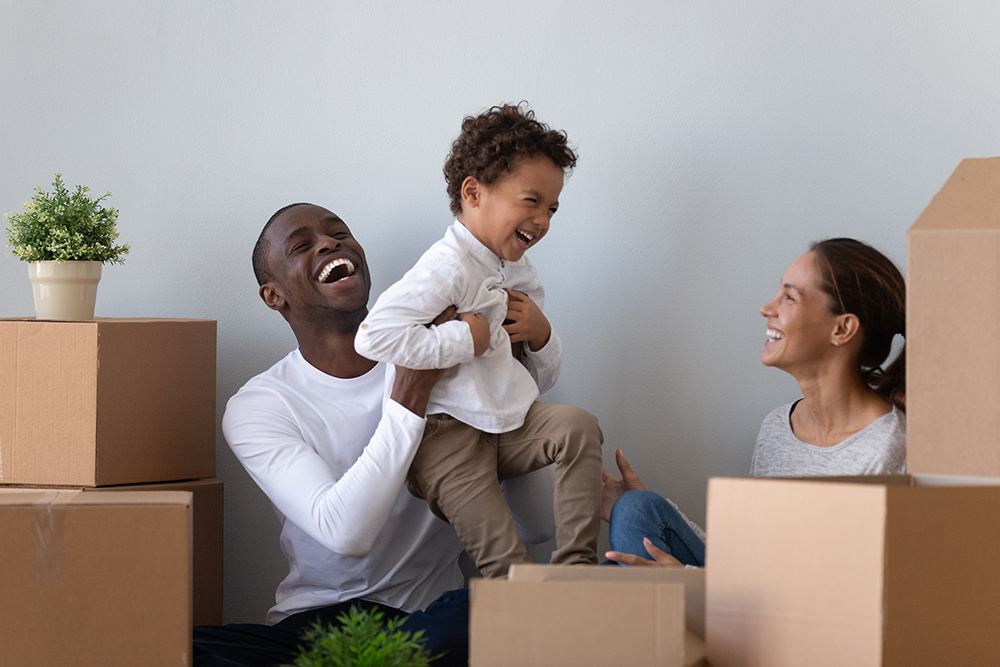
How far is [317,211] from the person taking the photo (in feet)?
6.44

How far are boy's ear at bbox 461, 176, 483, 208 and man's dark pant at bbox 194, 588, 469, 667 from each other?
2.51 ft

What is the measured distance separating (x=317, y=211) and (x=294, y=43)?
49 centimetres

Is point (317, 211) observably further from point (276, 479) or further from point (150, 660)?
point (150, 660)

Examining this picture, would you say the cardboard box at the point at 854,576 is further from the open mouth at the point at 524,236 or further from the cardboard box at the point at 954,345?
the open mouth at the point at 524,236

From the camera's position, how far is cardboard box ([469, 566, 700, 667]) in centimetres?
100

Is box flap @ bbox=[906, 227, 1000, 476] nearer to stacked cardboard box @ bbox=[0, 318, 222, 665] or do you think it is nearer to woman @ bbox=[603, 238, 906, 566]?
woman @ bbox=[603, 238, 906, 566]

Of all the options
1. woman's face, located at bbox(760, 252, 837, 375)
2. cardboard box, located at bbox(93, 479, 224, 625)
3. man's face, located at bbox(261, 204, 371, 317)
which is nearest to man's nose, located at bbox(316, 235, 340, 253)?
man's face, located at bbox(261, 204, 371, 317)

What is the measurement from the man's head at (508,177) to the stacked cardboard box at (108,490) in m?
0.69

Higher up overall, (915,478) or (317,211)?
(317,211)

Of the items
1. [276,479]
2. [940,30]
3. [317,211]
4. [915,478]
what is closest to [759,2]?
[940,30]

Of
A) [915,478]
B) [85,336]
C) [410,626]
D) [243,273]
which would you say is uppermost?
[243,273]

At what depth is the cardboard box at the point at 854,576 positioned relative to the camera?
0.99 meters

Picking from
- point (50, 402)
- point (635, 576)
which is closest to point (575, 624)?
point (635, 576)

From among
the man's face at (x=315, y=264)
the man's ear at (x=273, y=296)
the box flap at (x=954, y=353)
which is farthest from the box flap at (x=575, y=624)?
the man's ear at (x=273, y=296)
